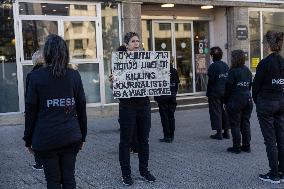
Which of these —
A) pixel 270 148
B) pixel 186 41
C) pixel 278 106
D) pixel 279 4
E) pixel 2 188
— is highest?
pixel 279 4

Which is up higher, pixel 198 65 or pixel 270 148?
pixel 198 65

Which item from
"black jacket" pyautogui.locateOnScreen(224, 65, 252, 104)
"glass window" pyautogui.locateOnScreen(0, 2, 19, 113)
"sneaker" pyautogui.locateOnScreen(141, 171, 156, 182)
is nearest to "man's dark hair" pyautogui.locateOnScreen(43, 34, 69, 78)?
"sneaker" pyautogui.locateOnScreen(141, 171, 156, 182)

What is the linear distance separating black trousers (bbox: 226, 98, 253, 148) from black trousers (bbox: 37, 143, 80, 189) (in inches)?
154

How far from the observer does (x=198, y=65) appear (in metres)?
15.7

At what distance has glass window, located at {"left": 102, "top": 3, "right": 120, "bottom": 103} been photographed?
482 inches

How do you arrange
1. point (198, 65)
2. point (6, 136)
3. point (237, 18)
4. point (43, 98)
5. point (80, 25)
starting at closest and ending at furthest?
1. point (43, 98)
2. point (6, 136)
3. point (80, 25)
4. point (237, 18)
5. point (198, 65)

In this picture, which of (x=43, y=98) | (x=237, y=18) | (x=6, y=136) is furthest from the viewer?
(x=237, y=18)

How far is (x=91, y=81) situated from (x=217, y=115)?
14.9 feet

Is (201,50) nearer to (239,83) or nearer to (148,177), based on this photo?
(239,83)

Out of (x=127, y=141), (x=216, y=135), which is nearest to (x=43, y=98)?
(x=127, y=141)

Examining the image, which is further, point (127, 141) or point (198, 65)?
point (198, 65)

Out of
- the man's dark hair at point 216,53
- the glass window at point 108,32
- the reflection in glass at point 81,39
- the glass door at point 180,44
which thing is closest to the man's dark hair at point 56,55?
the man's dark hair at point 216,53

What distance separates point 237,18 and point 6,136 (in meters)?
8.88

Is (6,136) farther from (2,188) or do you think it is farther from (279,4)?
(279,4)
